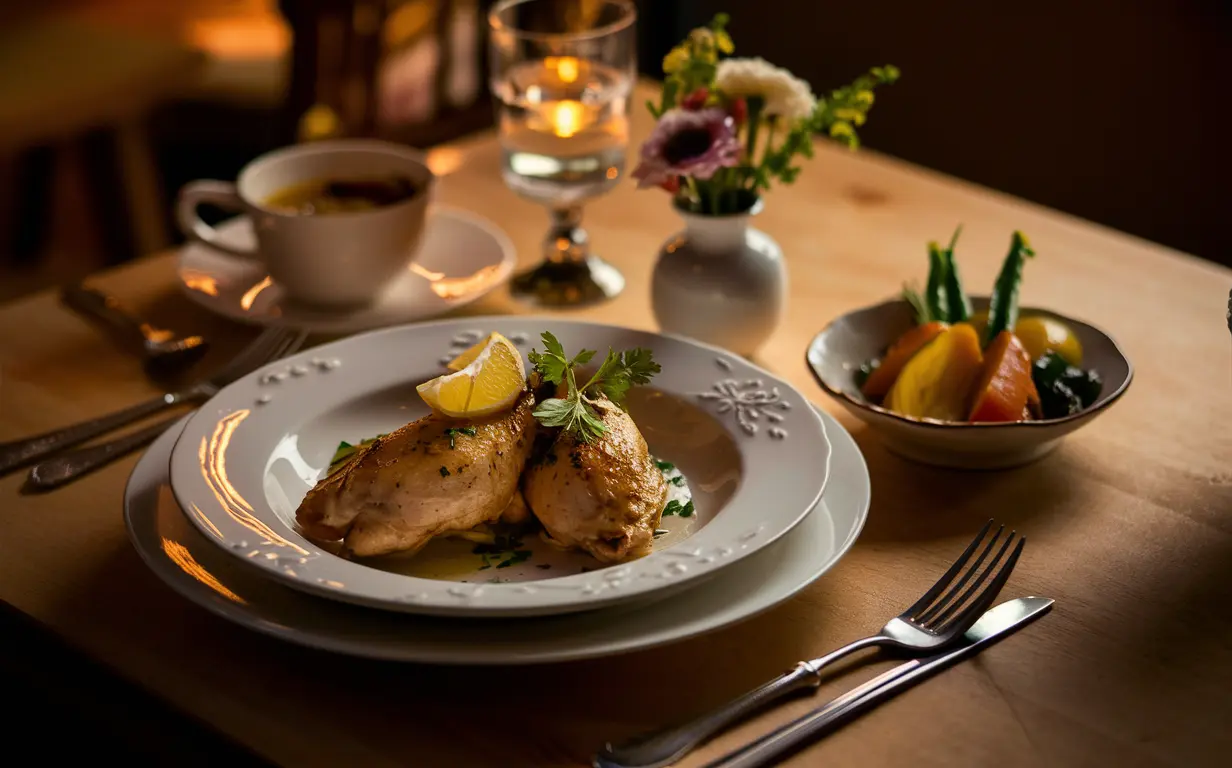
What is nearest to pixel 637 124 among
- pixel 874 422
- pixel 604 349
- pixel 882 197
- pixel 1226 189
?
pixel 882 197

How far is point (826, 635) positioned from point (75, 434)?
0.76m

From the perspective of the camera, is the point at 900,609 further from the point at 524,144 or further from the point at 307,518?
the point at 524,144

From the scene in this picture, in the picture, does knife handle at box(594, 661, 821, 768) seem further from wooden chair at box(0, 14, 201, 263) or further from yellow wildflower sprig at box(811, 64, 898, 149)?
wooden chair at box(0, 14, 201, 263)

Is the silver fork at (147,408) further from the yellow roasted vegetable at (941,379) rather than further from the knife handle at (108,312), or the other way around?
the yellow roasted vegetable at (941,379)

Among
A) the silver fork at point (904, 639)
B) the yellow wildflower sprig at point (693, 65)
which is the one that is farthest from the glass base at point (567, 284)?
the silver fork at point (904, 639)

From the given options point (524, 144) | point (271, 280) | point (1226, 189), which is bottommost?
point (1226, 189)

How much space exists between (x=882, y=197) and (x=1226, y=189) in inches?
60.6

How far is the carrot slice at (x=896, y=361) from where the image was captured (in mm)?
1175

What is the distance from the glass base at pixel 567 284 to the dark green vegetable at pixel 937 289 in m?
0.41

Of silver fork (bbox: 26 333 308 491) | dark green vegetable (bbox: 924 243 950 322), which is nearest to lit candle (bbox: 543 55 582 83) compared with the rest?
dark green vegetable (bbox: 924 243 950 322)

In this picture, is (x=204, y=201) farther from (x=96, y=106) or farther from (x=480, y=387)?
(x=96, y=106)

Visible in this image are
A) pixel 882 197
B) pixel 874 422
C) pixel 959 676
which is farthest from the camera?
pixel 882 197

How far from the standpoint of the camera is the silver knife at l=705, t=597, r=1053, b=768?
0.80m

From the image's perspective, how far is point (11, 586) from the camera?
0.99 meters
